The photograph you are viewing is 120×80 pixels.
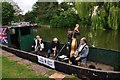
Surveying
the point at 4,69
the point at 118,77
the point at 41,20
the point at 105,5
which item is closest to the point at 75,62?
the point at 118,77

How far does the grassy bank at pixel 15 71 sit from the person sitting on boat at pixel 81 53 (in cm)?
172

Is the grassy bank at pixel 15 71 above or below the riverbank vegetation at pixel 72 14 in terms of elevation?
below

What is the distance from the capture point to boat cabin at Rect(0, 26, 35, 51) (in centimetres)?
1290

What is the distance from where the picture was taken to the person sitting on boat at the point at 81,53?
353 inches

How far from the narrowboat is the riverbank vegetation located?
20981 millimetres

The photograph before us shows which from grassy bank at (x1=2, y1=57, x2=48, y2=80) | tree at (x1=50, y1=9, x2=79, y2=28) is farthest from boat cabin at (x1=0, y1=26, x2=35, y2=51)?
tree at (x1=50, y1=9, x2=79, y2=28)

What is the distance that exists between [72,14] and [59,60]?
133ft

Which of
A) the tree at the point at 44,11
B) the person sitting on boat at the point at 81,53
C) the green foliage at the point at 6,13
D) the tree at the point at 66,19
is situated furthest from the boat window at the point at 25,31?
the tree at the point at 44,11

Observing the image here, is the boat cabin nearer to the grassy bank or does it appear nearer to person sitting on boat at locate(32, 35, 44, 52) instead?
person sitting on boat at locate(32, 35, 44, 52)

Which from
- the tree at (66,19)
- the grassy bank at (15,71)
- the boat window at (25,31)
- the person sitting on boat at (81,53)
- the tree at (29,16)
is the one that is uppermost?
the tree at (29,16)

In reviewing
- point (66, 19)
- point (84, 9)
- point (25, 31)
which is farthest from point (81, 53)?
point (66, 19)

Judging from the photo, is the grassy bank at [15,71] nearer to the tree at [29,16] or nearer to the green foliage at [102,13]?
the green foliage at [102,13]

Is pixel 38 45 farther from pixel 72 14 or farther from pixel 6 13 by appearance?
pixel 6 13

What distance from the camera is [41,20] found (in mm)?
63312
